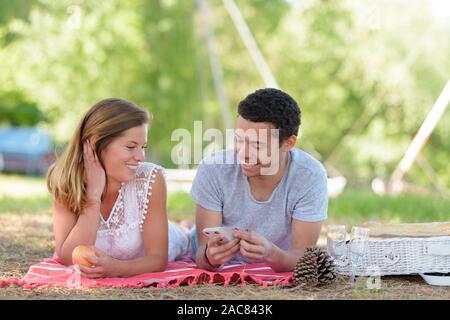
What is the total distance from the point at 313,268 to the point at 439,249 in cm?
70

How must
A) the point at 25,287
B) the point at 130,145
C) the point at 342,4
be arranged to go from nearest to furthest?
1. the point at 25,287
2. the point at 130,145
3. the point at 342,4

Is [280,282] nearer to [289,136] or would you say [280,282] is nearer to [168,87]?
[289,136]

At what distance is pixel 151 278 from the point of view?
360cm

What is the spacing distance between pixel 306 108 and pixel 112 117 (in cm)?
2001

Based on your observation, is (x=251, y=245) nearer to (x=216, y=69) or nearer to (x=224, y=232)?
A: (x=224, y=232)

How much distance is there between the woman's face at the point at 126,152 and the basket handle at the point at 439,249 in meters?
1.57

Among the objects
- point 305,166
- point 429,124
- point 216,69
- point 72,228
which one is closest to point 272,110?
point 305,166

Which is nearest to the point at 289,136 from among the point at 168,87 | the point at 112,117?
the point at 112,117

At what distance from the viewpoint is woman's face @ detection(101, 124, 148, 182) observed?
3693 mm

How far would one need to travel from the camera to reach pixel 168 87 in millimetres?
21422

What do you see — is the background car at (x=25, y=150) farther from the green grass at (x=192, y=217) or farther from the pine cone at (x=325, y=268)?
the pine cone at (x=325, y=268)

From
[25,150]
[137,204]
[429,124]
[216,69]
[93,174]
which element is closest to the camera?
[93,174]

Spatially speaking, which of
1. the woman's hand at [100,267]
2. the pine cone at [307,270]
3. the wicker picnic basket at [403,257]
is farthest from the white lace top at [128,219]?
the wicker picnic basket at [403,257]
